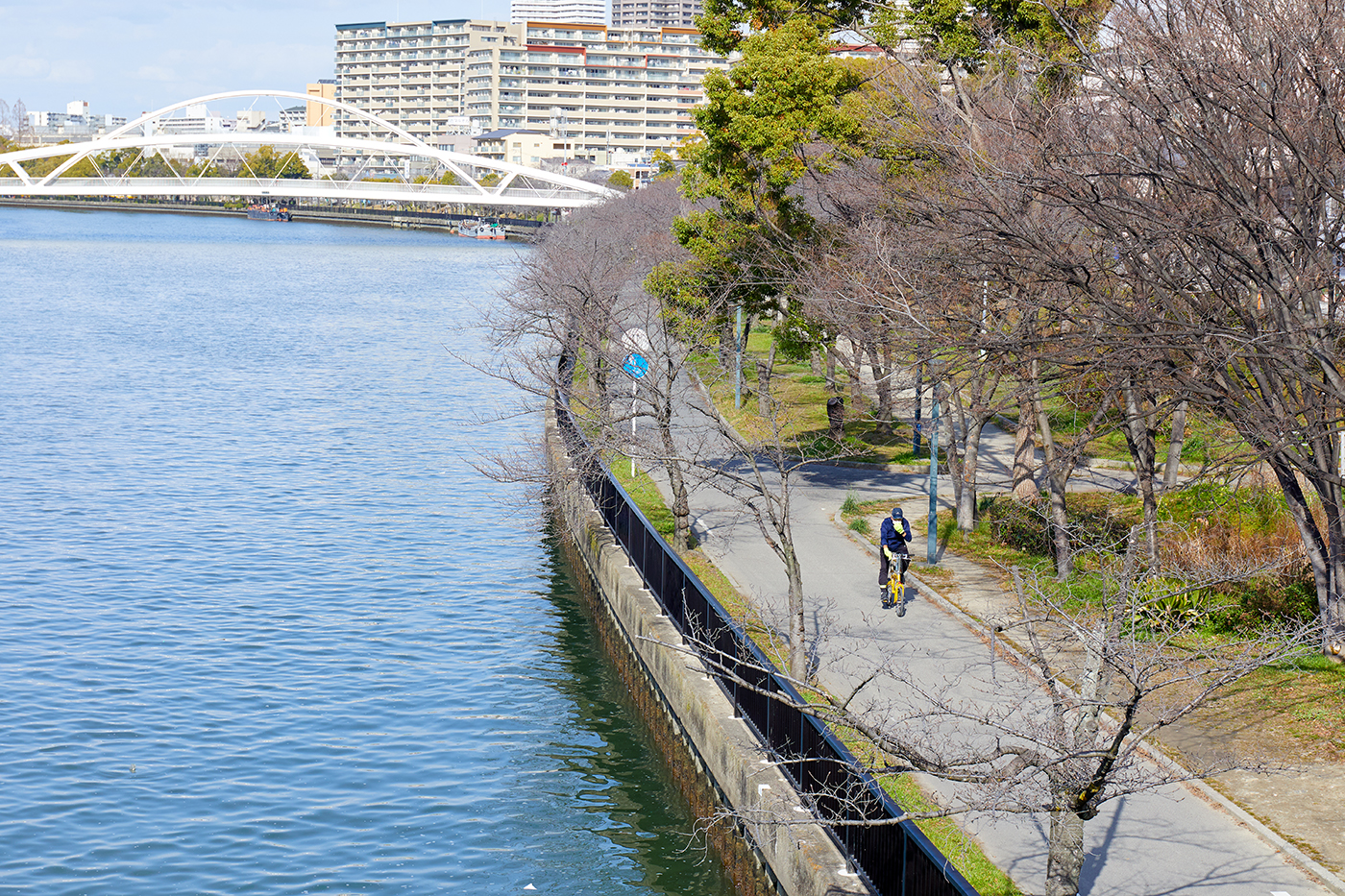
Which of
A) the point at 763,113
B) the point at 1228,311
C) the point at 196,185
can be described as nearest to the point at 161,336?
the point at 763,113

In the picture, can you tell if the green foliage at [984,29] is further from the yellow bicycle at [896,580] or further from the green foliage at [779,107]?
the yellow bicycle at [896,580]

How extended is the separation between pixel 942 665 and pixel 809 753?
389 centimetres

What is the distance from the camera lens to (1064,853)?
822 cm

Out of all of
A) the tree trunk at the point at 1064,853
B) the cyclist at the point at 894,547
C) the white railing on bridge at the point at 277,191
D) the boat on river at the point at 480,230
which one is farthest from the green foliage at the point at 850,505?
the boat on river at the point at 480,230

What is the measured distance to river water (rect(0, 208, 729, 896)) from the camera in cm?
1391

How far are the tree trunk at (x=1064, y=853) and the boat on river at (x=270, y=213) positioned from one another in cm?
16364

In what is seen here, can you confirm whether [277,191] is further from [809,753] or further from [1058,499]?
[809,753]

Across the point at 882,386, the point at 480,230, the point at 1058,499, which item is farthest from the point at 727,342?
the point at 480,230

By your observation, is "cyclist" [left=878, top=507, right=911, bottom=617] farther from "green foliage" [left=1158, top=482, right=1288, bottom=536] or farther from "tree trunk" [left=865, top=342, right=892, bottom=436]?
"tree trunk" [left=865, top=342, right=892, bottom=436]

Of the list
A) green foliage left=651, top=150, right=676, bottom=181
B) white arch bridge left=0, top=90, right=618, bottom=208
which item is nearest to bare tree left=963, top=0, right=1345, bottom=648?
green foliage left=651, top=150, right=676, bottom=181

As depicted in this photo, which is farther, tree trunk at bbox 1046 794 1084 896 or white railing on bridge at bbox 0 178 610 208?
white railing on bridge at bbox 0 178 610 208

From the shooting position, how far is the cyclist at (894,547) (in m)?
16.2

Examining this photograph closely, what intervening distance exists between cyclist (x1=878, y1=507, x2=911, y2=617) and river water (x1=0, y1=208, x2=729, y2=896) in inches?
144

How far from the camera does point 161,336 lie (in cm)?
5678
